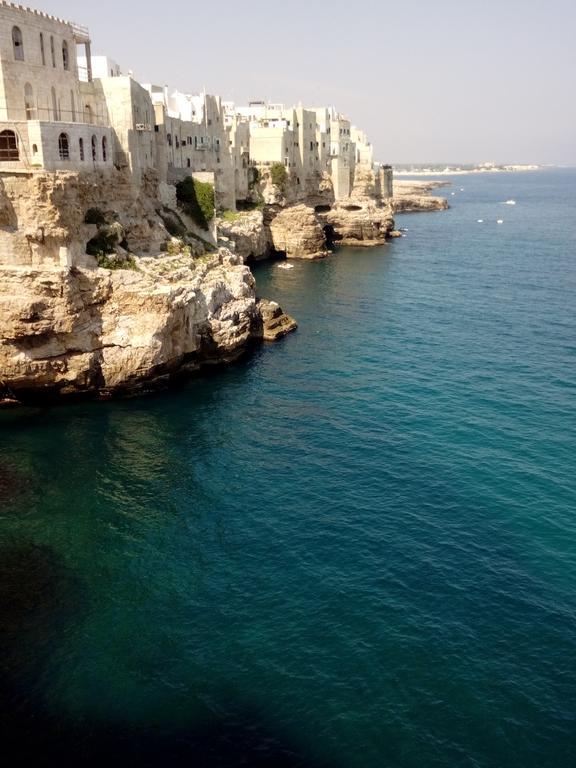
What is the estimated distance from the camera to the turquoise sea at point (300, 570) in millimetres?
21500

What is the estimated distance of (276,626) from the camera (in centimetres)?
2572

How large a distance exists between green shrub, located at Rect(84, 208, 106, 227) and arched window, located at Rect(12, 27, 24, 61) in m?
12.3

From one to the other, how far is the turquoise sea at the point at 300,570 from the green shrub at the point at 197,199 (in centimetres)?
1905

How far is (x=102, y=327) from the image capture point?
4606 centimetres

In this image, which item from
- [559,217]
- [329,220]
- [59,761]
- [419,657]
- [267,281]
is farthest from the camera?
[559,217]

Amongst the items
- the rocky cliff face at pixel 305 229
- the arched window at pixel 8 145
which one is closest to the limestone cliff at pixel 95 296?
the arched window at pixel 8 145

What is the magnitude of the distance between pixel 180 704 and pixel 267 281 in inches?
2727

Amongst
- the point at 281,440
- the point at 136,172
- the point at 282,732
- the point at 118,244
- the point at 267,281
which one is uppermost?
the point at 136,172

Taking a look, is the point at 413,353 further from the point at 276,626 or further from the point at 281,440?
the point at 276,626

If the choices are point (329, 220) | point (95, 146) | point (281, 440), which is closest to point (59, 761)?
point (281, 440)

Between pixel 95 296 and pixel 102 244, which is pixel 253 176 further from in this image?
pixel 95 296

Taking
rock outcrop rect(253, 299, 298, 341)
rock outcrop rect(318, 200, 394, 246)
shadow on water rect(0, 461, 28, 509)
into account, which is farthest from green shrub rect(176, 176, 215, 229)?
rock outcrop rect(318, 200, 394, 246)

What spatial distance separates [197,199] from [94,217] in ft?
60.9

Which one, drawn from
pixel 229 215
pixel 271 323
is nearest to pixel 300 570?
pixel 271 323
